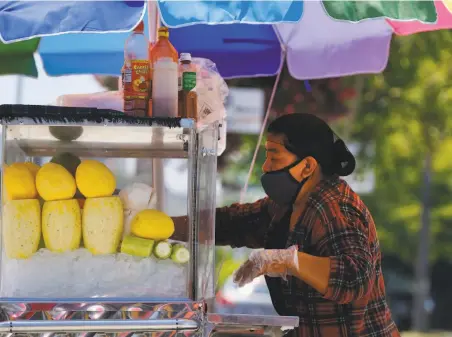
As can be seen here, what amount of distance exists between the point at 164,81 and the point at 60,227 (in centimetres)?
61

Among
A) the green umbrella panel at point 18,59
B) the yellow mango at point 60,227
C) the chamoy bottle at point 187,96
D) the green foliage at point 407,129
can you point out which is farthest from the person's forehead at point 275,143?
the green foliage at point 407,129

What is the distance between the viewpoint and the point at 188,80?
276cm

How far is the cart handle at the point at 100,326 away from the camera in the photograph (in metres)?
2.34

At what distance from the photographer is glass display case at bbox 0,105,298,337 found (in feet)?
7.83

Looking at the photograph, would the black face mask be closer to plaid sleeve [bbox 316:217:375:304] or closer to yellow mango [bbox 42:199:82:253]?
plaid sleeve [bbox 316:217:375:304]

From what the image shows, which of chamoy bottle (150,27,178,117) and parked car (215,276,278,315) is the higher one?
chamoy bottle (150,27,178,117)

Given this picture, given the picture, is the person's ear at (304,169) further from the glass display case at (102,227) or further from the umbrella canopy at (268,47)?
the umbrella canopy at (268,47)

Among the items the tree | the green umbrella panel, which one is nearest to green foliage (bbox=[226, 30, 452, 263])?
the tree

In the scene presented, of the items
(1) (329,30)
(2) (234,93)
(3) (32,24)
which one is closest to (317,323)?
(3) (32,24)

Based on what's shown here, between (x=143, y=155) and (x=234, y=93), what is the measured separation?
4610mm

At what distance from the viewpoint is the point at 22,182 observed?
8.20 ft

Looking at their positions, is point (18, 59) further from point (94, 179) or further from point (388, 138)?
point (388, 138)

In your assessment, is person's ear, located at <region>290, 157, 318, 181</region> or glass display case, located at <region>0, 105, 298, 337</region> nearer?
glass display case, located at <region>0, 105, 298, 337</region>

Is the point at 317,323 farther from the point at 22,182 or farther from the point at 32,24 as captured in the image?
the point at 32,24
